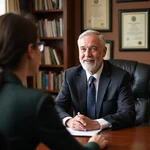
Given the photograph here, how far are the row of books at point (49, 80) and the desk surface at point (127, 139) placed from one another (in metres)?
2.09

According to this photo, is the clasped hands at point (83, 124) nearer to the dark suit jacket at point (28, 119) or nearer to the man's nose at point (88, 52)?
the man's nose at point (88, 52)

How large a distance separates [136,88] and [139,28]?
1.41m

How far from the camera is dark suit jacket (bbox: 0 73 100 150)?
0.93m

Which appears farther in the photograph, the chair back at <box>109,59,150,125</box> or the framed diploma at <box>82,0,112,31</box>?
the framed diploma at <box>82,0,112,31</box>

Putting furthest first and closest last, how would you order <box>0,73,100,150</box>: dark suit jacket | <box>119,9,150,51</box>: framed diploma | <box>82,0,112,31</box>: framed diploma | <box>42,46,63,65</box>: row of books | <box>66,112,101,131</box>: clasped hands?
<box>42,46,63,65</box>: row of books, <box>82,0,112,31</box>: framed diploma, <box>119,9,150,51</box>: framed diploma, <box>66,112,101,131</box>: clasped hands, <box>0,73,100,150</box>: dark suit jacket

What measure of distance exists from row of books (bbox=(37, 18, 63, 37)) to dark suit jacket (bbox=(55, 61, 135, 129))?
157 cm

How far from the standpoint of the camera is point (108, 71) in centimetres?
214

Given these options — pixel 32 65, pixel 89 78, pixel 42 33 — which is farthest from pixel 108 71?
pixel 42 33

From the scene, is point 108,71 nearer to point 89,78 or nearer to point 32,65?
point 89,78

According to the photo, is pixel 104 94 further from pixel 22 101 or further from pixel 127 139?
pixel 22 101

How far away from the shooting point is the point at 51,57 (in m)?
3.79

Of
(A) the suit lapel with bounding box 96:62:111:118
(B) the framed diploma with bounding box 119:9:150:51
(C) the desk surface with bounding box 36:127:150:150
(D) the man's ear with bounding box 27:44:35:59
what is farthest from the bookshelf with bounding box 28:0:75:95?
(D) the man's ear with bounding box 27:44:35:59

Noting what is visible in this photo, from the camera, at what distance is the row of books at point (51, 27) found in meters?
3.67

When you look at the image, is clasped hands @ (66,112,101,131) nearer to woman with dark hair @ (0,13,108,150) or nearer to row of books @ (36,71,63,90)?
woman with dark hair @ (0,13,108,150)
